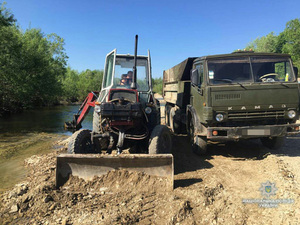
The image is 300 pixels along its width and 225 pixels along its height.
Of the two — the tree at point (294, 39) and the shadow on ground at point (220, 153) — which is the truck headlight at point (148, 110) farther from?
the tree at point (294, 39)

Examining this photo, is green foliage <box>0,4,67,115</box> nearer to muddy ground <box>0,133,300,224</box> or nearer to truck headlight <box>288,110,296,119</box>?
muddy ground <box>0,133,300,224</box>

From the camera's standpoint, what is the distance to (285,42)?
47031 mm

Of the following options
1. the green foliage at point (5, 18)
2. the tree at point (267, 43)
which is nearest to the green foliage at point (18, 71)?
the green foliage at point (5, 18)

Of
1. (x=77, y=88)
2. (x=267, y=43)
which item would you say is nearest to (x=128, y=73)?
(x=77, y=88)

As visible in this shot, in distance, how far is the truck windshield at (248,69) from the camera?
543cm

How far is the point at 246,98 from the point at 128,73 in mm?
3045

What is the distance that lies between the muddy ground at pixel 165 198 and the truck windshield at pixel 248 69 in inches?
80.6

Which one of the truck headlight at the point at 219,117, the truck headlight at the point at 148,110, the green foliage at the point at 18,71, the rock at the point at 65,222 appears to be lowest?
the rock at the point at 65,222

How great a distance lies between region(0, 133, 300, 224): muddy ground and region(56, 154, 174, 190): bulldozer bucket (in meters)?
0.13

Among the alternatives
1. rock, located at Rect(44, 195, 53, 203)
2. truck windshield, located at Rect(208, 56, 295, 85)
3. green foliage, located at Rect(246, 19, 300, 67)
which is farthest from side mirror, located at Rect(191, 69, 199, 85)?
green foliage, located at Rect(246, 19, 300, 67)

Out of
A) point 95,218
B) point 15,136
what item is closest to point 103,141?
point 95,218

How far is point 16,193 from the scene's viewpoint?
12.8ft

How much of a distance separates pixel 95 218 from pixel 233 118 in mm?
3722

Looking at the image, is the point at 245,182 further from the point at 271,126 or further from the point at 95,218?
the point at 95,218
